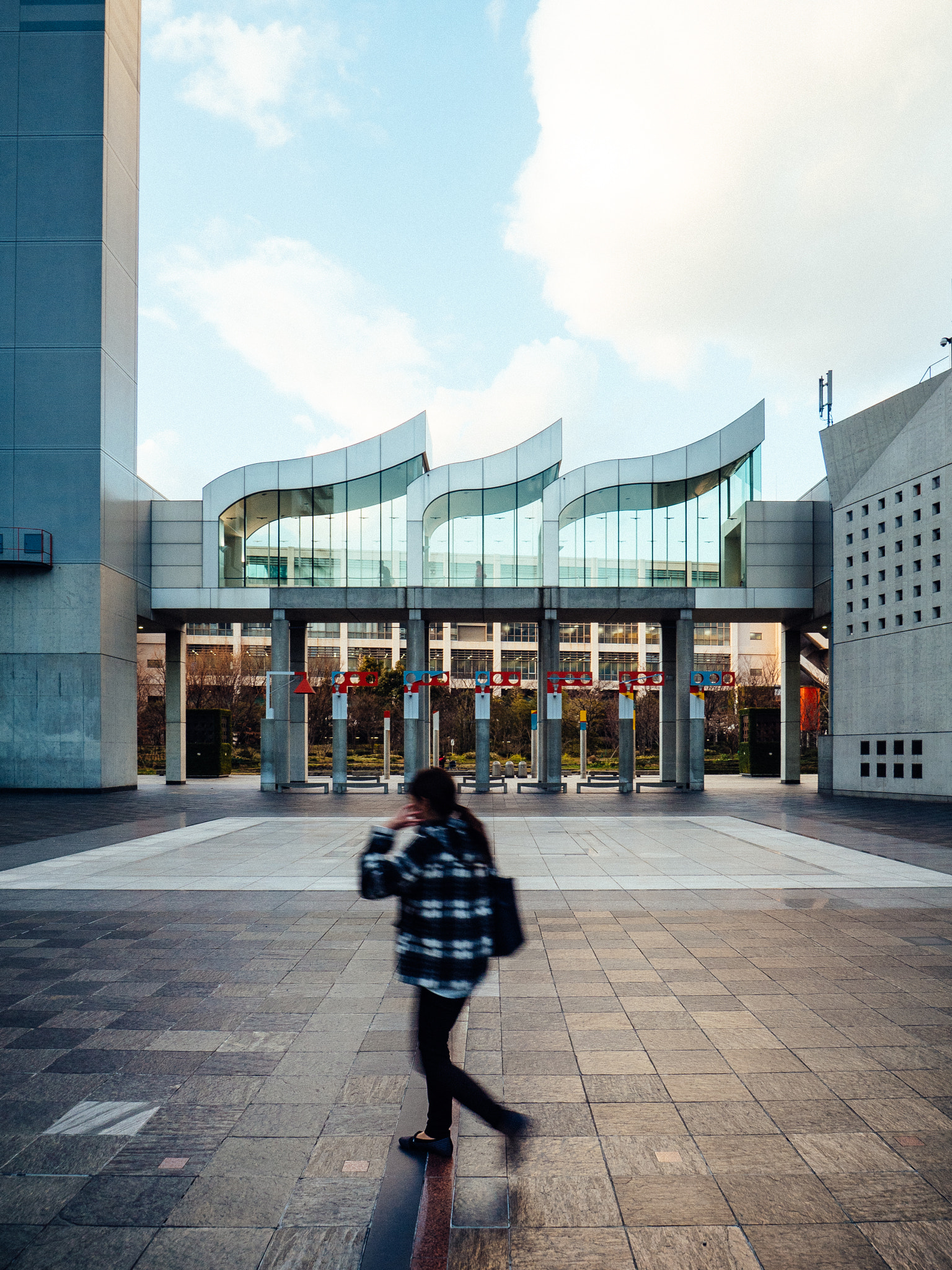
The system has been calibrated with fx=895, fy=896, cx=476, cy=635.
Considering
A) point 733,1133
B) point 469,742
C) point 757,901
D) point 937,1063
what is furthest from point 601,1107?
point 469,742

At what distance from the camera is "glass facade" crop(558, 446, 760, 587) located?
30.2m

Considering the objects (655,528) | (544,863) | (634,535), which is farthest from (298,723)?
(544,863)

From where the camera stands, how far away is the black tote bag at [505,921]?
12.7 ft

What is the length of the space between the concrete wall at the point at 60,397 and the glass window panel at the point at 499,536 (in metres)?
11.8

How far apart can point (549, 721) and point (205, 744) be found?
58.9 ft

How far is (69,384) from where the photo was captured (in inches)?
1067

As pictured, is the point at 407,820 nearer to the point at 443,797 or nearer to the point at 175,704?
the point at 443,797

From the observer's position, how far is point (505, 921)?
12.7 ft

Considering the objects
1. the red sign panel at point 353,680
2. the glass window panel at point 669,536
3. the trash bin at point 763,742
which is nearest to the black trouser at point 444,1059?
the red sign panel at point 353,680

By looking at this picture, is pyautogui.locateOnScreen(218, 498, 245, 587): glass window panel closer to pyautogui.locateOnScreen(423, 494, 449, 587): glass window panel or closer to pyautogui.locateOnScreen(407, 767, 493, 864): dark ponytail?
pyautogui.locateOnScreen(423, 494, 449, 587): glass window panel

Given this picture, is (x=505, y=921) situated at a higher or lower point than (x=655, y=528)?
lower

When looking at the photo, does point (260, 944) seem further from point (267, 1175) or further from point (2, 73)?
point (2, 73)

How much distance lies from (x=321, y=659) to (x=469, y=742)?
1650cm

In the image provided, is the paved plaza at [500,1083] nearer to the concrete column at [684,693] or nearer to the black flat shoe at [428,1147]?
the black flat shoe at [428,1147]
